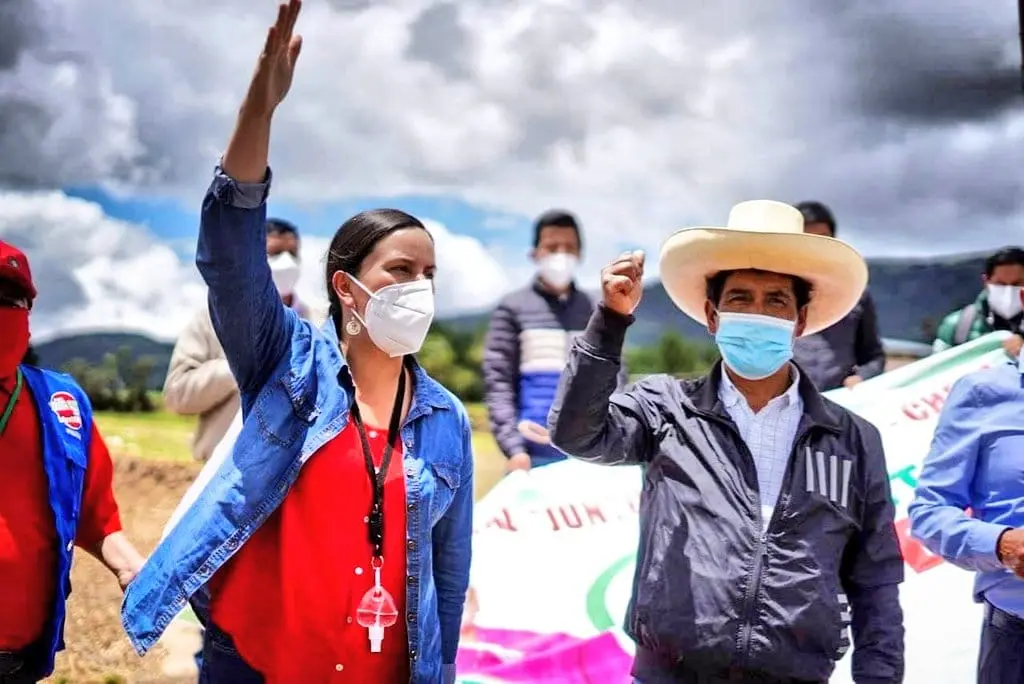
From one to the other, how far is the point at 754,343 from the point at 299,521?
1244mm

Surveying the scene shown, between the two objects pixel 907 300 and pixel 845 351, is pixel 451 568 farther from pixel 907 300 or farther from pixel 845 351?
pixel 907 300

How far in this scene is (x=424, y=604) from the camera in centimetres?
227

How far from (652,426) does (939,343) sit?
4.26 meters

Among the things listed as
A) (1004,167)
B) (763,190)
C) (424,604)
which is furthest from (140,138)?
(1004,167)

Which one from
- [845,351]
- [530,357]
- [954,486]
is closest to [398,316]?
[954,486]

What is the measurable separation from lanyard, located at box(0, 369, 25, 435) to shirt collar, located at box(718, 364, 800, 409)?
5.83 feet

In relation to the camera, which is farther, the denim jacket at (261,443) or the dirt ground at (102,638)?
the dirt ground at (102,638)

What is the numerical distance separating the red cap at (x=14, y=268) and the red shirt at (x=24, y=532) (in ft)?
0.81

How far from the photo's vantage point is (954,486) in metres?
2.92

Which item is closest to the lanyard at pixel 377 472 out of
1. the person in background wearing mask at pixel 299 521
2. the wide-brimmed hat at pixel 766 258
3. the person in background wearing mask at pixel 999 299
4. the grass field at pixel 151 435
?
the person in background wearing mask at pixel 299 521

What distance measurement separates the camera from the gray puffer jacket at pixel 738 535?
2418 mm

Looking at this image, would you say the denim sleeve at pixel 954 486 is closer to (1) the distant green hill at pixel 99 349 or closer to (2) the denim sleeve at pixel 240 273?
(2) the denim sleeve at pixel 240 273

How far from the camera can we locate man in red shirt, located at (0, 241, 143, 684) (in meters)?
2.44

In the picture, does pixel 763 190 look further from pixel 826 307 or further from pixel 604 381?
pixel 604 381
